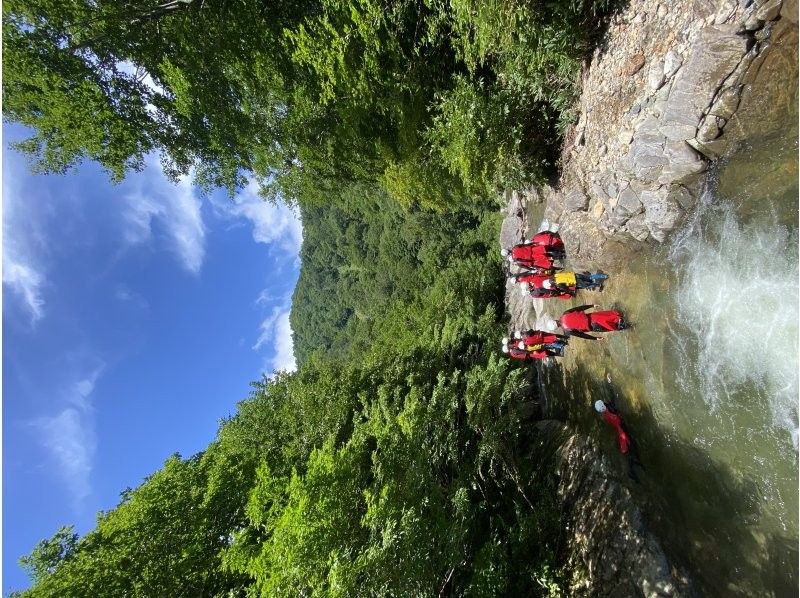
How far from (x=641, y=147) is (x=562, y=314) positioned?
6435 millimetres

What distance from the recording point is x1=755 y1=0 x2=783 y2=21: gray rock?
725 centimetres

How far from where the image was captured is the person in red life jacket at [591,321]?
1227 centimetres

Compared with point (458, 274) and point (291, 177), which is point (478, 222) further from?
point (291, 177)

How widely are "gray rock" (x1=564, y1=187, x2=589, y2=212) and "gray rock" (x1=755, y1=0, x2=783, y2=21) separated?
19.5ft

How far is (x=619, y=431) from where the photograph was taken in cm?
1194

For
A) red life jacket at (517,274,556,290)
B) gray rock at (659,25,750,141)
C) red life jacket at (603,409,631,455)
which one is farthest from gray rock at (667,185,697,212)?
red life jacket at (603,409,631,455)

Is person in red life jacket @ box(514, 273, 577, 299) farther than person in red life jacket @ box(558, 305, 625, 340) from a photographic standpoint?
Yes

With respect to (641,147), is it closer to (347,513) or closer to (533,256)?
(533,256)

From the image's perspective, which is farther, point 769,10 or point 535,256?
point 535,256

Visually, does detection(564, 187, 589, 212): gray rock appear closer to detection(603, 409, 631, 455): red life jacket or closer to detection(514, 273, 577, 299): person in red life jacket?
detection(514, 273, 577, 299): person in red life jacket

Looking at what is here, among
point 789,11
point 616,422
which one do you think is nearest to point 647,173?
point 789,11

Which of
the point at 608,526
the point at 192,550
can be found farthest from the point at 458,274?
the point at 192,550

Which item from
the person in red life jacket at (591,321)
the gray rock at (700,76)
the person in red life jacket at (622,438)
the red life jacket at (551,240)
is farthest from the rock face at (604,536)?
the gray rock at (700,76)

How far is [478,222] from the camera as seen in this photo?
38625mm
